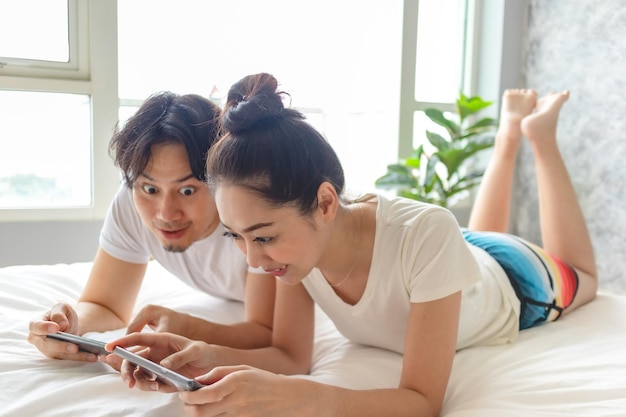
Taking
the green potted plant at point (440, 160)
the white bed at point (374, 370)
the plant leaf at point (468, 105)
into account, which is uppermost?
the plant leaf at point (468, 105)

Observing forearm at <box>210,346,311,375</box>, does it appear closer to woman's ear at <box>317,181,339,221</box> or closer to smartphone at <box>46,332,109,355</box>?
smartphone at <box>46,332,109,355</box>

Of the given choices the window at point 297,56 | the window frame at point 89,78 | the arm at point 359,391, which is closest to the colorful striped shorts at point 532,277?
the arm at point 359,391

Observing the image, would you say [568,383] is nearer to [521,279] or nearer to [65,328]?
[521,279]

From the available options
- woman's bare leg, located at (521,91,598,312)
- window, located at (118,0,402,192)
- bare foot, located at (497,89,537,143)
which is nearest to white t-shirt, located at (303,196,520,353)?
woman's bare leg, located at (521,91,598,312)

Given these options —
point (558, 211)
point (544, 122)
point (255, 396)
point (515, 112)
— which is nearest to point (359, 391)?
point (255, 396)

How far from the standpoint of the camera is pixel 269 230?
90cm

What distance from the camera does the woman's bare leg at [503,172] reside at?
2021mm

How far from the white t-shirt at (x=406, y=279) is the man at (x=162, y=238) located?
0.19 meters

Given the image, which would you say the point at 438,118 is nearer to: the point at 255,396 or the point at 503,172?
the point at 503,172

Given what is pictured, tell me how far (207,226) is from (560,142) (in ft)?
7.77

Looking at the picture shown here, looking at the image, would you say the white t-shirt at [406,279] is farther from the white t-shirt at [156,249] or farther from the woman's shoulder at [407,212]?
the white t-shirt at [156,249]

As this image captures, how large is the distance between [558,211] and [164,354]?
131cm

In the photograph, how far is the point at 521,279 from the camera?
1438 millimetres

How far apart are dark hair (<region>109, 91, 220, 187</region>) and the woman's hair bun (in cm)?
12
